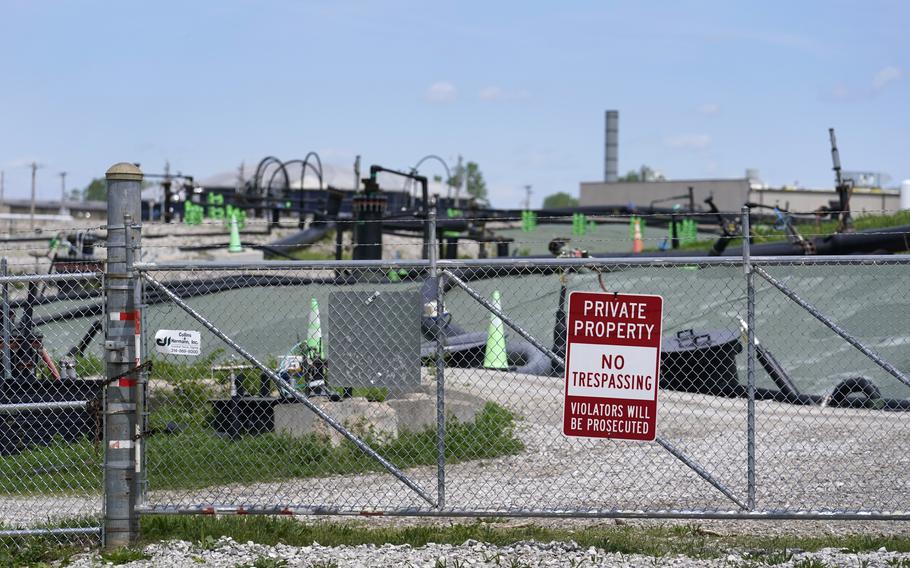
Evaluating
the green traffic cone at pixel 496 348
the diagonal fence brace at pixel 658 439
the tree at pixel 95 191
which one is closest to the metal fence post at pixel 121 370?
the diagonal fence brace at pixel 658 439

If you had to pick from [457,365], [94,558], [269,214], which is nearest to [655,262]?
[94,558]

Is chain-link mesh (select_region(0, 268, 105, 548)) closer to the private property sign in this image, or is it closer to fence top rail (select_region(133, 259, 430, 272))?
fence top rail (select_region(133, 259, 430, 272))

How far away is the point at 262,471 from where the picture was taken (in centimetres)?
909

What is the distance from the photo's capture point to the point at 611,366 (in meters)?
6.53

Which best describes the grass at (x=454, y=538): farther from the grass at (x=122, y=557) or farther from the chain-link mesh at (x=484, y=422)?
the chain-link mesh at (x=484, y=422)

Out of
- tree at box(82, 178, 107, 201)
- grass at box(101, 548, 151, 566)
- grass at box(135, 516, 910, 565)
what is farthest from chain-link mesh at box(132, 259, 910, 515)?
tree at box(82, 178, 107, 201)

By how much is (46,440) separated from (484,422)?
3.95 meters

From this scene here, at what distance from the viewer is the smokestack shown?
273 feet

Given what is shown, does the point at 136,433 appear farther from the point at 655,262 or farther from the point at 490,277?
the point at 490,277

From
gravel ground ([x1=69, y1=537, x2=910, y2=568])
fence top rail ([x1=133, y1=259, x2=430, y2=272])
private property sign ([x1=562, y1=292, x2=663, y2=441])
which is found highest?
fence top rail ([x1=133, y1=259, x2=430, y2=272])

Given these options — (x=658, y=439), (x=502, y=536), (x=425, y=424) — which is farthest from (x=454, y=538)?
(x=425, y=424)

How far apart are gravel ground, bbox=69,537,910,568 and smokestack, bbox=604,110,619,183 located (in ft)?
254

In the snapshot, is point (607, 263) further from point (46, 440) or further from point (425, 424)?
point (46, 440)

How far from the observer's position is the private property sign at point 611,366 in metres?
6.49
